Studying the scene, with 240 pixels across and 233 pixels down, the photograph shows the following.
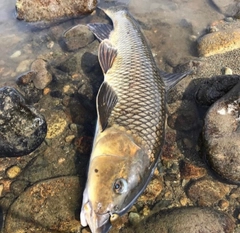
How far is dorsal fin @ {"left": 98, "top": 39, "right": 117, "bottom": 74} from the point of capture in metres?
4.63

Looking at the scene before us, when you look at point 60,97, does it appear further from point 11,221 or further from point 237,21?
point 237,21

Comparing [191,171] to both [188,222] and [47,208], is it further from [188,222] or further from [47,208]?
[47,208]

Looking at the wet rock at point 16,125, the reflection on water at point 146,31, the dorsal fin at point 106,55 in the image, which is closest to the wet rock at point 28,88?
the reflection on water at point 146,31

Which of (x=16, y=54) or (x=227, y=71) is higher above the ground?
(x=16, y=54)

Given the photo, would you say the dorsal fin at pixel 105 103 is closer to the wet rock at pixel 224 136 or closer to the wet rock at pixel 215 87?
the wet rock at pixel 224 136

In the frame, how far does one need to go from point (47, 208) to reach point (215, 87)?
3167mm

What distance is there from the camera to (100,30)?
5648mm

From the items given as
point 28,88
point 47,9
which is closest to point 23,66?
point 28,88

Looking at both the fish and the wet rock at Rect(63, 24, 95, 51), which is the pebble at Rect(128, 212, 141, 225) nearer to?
the fish

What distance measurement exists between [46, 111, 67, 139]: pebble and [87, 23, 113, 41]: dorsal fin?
73.4 inches

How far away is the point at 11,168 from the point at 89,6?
428 centimetres

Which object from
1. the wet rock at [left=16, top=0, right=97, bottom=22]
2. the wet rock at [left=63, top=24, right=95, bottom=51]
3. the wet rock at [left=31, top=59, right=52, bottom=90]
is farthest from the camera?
the wet rock at [left=16, top=0, right=97, bottom=22]

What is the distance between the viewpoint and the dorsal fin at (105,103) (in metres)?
3.64

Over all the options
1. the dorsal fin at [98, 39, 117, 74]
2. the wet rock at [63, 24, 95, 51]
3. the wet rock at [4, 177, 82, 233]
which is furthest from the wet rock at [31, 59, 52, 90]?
the wet rock at [4, 177, 82, 233]
